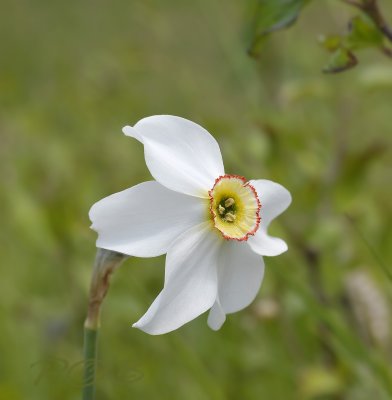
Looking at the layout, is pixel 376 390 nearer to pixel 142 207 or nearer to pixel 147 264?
pixel 142 207

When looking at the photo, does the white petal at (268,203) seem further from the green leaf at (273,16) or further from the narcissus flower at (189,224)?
the green leaf at (273,16)

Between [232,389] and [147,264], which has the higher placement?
[232,389]

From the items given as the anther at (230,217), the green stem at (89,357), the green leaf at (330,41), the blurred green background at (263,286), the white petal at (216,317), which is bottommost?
the blurred green background at (263,286)

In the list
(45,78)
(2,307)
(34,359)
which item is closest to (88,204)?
(2,307)

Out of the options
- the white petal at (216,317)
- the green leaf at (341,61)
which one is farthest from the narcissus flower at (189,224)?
the green leaf at (341,61)

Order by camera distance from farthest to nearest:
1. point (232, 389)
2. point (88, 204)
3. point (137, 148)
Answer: point (137, 148)
point (88, 204)
point (232, 389)

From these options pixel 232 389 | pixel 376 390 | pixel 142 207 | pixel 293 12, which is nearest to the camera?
pixel 142 207

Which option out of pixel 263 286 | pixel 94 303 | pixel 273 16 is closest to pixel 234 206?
pixel 94 303
